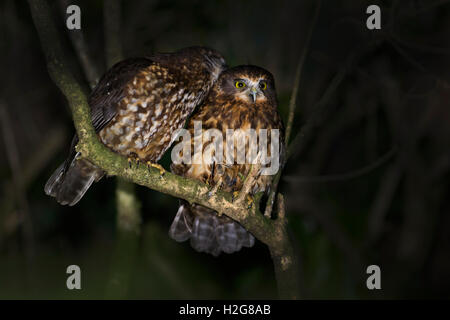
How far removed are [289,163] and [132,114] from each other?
2346mm

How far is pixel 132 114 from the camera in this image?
322cm

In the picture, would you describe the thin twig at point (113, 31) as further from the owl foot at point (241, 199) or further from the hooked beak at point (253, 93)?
the owl foot at point (241, 199)

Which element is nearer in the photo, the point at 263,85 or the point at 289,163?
the point at 263,85

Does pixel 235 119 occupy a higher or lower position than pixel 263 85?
lower

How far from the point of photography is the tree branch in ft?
8.23

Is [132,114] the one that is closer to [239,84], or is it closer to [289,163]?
[239,84]

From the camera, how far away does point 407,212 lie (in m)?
6.16

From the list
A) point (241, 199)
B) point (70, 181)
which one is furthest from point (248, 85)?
point (70, 181)

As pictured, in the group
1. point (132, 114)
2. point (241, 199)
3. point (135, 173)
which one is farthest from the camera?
point (132, 114)

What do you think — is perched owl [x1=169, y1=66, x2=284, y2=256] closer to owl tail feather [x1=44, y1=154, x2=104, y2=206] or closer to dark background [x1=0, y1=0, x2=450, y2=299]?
owl tail feather [x1=44, y1=154, x2=104, y2=206]

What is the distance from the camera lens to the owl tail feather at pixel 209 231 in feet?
11.9

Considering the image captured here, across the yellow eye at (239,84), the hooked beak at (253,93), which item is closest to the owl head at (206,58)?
the yellow eye at (239,84)
